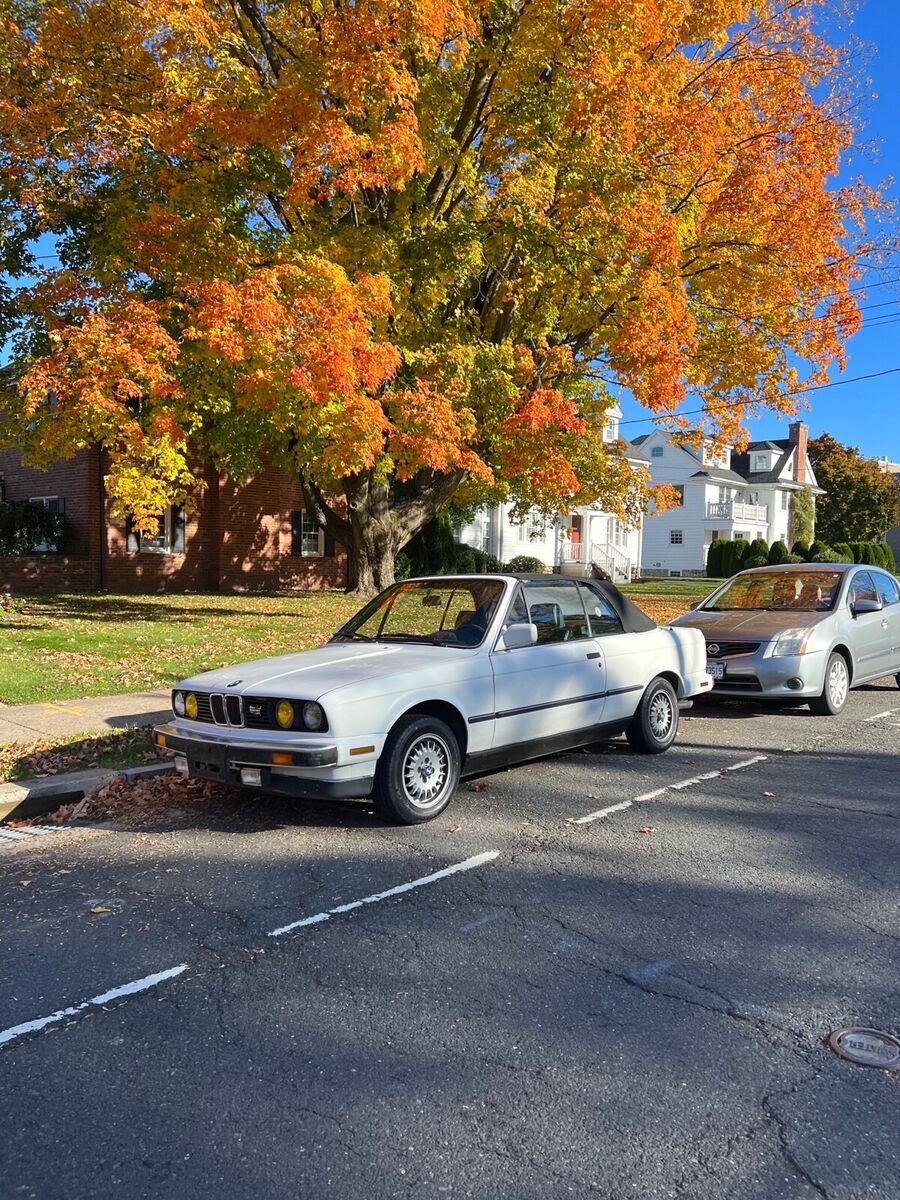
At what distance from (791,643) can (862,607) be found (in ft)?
5.05

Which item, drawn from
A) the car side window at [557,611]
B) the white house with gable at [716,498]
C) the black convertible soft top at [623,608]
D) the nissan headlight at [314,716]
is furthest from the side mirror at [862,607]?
the white house with gable at [716,498]

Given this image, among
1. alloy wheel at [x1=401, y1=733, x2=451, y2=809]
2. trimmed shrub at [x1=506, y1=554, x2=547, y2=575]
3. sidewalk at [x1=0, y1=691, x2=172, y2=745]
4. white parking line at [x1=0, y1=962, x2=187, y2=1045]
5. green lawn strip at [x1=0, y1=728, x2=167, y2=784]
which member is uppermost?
trimmed shrub at [x1=506, y1=554, x2=547, y2=575]

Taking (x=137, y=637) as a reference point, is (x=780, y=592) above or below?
above

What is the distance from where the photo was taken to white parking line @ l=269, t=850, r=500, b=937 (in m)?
4.10

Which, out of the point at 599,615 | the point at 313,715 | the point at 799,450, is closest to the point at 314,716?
the point at 313,715

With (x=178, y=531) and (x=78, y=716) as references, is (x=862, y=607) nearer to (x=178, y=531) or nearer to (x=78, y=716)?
(x=78, y=716)

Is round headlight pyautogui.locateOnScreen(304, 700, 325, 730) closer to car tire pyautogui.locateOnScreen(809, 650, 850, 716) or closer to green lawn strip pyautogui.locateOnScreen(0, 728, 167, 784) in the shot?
green lawn strip pyautogui.locateOnScreen(0, 728, 167, 784)

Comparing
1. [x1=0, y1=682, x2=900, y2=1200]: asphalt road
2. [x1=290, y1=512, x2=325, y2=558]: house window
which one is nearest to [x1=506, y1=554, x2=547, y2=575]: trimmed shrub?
[x1=290, y1=512, x2=325, y2=558]: house window

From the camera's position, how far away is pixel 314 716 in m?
5.17

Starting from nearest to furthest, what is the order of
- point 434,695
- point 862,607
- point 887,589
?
point 434,695, point 862,607, point 887,589

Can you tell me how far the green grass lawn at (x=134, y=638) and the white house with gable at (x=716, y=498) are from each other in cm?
4009

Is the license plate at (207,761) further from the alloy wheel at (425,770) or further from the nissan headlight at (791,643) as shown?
the nissan headlight at (791,643)

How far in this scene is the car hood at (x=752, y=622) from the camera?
9.48 m

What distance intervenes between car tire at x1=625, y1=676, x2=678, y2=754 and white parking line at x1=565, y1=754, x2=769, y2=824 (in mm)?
605
